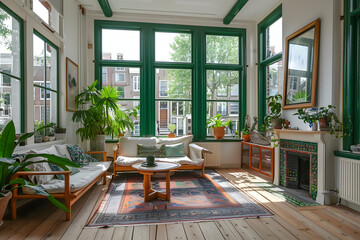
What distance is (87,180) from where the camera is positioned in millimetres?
3123

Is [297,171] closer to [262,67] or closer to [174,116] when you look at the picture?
[262,67]

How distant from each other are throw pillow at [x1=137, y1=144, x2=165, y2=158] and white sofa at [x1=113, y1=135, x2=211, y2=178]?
141 millimetres

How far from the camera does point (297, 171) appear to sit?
161 inches

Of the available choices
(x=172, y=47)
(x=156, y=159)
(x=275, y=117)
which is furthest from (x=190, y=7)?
(x=156, y=159)

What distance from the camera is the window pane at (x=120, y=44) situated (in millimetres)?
5672

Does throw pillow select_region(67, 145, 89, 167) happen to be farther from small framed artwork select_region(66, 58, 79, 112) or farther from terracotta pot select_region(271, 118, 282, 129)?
terracotta pot select_region(271, 118, 282, 129)

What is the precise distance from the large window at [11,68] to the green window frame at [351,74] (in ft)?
14.6

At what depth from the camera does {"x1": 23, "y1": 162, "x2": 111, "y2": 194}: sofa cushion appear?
2.76 metres

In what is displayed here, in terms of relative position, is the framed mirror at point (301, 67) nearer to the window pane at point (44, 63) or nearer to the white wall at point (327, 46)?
the white wall at point (327, 46)

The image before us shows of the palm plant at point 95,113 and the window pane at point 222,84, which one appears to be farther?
the window pane at point 222,84

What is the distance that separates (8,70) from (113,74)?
274 centimetres

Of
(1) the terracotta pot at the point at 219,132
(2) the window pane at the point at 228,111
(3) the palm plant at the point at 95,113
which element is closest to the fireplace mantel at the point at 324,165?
(1) the terracotta pot at the point at 219,132

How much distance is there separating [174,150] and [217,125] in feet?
4.32

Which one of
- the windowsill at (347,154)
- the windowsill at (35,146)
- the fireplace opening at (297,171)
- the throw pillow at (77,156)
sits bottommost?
the fireplace opening at (297,171)
